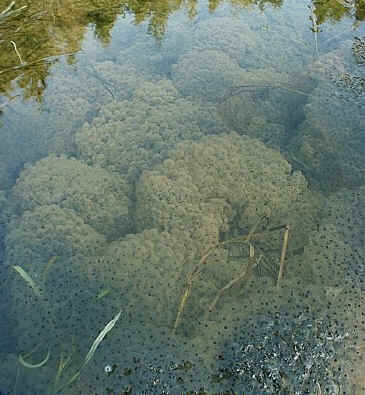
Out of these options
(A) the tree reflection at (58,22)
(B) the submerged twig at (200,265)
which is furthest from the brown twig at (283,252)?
(A) the tree reflection at (58,22)

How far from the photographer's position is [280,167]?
2.04 metres

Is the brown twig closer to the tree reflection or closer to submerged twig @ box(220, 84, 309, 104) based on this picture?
submerged twig @ box(220, 84, 309, 104)

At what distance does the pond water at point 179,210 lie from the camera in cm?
145

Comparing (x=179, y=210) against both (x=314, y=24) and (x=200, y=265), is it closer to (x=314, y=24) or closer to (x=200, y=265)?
(x=200, y=265)

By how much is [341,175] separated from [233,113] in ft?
2.60

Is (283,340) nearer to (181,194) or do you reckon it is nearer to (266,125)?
(181,194)

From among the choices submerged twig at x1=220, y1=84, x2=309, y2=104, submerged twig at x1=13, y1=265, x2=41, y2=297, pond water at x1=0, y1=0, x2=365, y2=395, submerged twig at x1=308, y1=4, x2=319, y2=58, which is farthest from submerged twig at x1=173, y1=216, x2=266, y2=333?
submerged twig at x1=308, y1=4, x2=319, y2=58

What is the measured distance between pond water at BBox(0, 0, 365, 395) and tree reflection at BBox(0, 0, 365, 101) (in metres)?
0.02

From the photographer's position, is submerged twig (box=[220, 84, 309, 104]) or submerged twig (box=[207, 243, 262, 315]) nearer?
submerged twig (box=[207, 243, 262, 315])

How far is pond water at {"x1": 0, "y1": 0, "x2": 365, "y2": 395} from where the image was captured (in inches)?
56.9

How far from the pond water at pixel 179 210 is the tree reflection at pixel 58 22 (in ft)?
0.05

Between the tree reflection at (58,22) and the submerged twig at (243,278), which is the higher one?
the tree reflection at (58,22)

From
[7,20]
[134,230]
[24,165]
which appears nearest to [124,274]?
[134,230]

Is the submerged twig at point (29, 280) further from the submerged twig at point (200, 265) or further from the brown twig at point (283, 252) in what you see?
the brown twig at point (283, 252)
